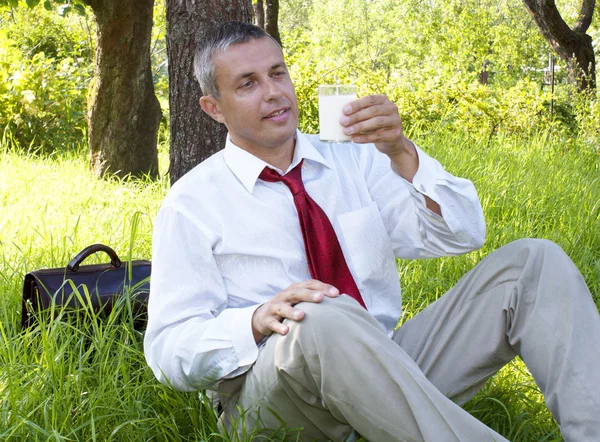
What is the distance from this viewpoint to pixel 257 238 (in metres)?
2.60

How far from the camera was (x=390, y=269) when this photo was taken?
109 inches

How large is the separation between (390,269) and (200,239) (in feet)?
2.32

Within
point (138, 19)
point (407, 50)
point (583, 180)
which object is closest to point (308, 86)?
point (138, 19)

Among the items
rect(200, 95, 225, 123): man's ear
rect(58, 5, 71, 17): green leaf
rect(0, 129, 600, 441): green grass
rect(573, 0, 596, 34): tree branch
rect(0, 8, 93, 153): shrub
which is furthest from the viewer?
rect(573, 0, 596, 34): tree branch

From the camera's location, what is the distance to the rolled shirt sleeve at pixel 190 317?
228cm

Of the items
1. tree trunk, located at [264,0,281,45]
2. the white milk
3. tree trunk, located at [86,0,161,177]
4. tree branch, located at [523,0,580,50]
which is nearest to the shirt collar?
the white milk

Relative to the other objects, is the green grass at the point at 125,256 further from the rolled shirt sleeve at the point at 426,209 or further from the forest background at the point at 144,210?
the rolled shirt sleeve at the point at 426,209

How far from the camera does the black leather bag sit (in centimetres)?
298

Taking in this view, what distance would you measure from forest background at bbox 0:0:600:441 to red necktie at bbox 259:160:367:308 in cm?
58

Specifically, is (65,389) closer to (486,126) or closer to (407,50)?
(486,126)

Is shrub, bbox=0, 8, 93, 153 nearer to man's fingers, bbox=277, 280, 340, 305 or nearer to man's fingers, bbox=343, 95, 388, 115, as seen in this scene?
man's fingers, bbox=343, 95, 388, 115

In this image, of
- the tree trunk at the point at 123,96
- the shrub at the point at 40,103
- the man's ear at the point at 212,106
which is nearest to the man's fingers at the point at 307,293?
the man's ear at the point at 212,106

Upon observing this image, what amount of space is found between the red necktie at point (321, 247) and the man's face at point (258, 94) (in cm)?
13

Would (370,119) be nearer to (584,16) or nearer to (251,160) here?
(251,160)
